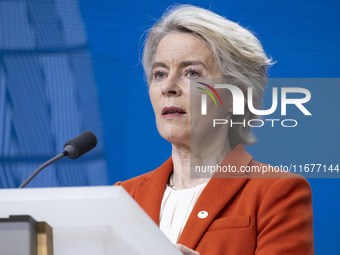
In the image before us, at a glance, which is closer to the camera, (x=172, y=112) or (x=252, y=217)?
(x=252, y=217)

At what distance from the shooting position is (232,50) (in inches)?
77.9

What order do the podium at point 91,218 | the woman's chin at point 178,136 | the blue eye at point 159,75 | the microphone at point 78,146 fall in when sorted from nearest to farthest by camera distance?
1. the podium at point 91,218
2. the microphone at point 78,146
3. the woman's chin at point 178,136
4. the blue eye at point 159,75

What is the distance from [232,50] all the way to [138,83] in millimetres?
717

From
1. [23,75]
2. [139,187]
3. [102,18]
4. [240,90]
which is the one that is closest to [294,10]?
[240,90]

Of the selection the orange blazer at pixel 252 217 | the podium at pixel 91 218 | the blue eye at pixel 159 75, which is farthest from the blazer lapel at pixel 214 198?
the podium at pixel 91 218

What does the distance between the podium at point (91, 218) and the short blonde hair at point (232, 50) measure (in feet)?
4.10

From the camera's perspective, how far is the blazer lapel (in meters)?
1.69

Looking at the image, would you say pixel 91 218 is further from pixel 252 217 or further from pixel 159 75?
pixel 159 75

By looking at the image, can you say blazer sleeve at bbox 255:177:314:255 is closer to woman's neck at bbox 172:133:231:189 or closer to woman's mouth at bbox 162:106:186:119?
woman's neck at bbox 172:133:231:189

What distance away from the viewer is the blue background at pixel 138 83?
2443mm

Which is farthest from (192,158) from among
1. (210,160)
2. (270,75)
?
(270,75)

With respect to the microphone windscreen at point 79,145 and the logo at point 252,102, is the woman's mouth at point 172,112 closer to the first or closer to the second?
the logo at point 252,102

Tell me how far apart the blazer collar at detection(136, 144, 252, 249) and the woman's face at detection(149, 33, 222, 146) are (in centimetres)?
15

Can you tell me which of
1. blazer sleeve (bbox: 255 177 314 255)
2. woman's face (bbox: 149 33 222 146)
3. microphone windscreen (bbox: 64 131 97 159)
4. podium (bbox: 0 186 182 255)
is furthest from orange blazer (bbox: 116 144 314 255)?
podium (bbox: 0 186 182 255)
